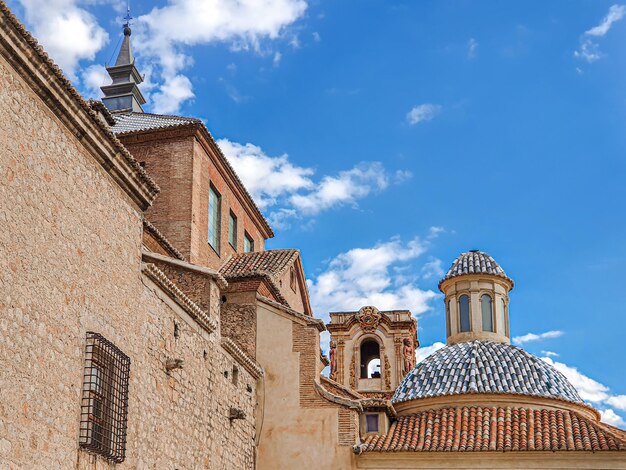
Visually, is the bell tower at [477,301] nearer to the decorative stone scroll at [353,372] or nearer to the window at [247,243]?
the window at [247,243]

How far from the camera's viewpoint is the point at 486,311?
26.4m

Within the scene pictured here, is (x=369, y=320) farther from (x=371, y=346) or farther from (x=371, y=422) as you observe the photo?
(x=371, y=422)

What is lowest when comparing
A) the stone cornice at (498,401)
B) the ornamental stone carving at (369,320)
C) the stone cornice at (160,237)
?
the stone cornice at (498,401)

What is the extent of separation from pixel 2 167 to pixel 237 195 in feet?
53.5

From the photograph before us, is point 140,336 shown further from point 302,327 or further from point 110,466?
point 302,327

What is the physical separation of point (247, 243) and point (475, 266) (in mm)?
6294

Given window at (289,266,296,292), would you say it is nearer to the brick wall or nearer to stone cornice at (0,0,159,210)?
the brick wall

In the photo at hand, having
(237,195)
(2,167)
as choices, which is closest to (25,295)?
(2,167)

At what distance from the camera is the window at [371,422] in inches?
854

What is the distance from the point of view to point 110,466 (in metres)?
12.0

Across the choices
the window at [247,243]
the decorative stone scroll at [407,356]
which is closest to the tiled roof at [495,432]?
the window at [247,243]

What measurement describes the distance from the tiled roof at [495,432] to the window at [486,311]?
4.36 metres

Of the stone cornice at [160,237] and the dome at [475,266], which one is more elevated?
the dome at [475,266]

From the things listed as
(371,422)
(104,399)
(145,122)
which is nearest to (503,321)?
(371,422)
